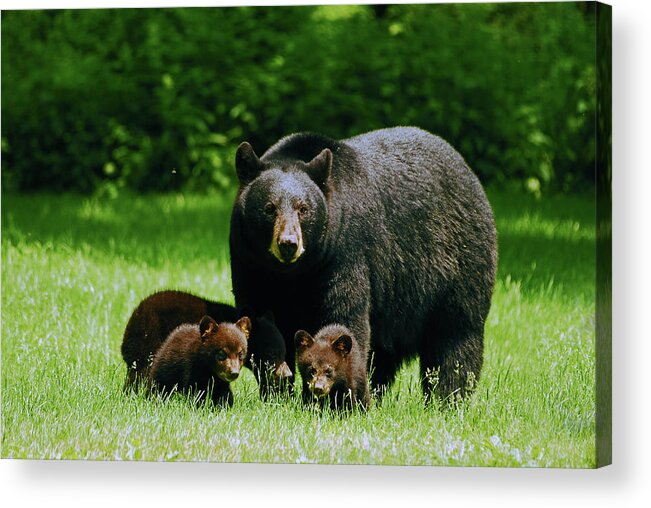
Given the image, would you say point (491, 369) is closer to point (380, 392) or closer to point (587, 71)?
point (380, 392)

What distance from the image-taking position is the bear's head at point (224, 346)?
814cm

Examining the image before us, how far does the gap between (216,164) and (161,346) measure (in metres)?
1.86

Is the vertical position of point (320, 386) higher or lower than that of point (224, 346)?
lower

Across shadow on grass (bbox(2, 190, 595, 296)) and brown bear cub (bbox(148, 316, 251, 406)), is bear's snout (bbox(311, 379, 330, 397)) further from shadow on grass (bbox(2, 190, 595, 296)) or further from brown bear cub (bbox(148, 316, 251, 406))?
shadow on grass (bbox(2, 190, 595, 296))

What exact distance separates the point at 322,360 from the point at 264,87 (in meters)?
2.50

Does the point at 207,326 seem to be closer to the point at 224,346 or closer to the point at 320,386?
the point at 224,346

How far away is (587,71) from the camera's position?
324 inches

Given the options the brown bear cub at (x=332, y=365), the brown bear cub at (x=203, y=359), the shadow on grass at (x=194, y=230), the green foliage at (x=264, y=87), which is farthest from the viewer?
the green foliage at (x=264, y=87)

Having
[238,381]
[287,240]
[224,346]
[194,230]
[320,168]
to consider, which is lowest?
[238,381]

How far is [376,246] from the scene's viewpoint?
8484 mm

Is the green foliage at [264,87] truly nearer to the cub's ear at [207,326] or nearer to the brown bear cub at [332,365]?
the cub's ear at [207,326]

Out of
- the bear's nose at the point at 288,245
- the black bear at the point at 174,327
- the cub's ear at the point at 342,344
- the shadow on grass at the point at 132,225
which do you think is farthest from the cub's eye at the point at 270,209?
the shadow on grass at the point at 132,225

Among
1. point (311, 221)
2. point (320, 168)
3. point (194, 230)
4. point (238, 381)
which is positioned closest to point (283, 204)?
point (311, 221)

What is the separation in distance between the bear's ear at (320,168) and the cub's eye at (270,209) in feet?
1.06
